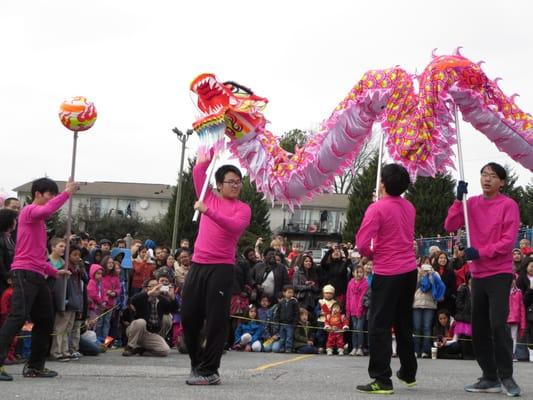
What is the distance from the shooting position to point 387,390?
676 centimetres

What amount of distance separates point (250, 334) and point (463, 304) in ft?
11.7

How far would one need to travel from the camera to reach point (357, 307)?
14648 millimetres

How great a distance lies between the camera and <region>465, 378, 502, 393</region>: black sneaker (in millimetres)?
7129

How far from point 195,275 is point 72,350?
180 inches

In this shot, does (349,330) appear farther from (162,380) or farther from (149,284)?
(162,380)

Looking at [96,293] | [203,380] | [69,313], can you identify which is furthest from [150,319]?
[203,380]

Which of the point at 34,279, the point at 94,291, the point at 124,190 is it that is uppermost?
the point at 124,190

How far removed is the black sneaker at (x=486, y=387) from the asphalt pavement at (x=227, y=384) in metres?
0.09

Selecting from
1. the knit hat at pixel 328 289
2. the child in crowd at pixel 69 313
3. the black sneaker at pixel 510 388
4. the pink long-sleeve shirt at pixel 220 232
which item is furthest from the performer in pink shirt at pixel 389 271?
the knit hat at pixel 328 289

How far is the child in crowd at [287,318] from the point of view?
14.9 metres

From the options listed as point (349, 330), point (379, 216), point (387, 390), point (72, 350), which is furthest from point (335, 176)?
point (349, 330)

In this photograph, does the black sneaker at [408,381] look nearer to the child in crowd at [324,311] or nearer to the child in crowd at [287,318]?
the child in crowd at [287,318]

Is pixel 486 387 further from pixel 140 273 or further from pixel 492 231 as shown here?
pixel 140 273

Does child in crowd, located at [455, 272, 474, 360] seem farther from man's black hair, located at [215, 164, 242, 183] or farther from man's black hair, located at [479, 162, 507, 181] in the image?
man's black hair, located at [215, 164, 242, 183]
